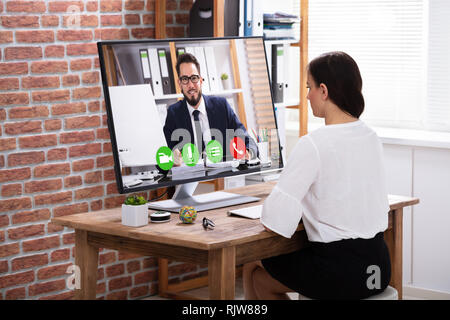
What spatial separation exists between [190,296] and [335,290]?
5.41 ft

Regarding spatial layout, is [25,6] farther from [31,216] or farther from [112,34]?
[31,216]

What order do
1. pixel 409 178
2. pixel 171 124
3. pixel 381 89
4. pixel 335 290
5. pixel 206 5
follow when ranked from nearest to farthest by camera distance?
1. pixel 335 290
2. pixel 171 124
3. pixel 206 5
4. pixel 409 178
5. pixel 381 89

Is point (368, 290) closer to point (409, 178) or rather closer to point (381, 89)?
point (409, 178)

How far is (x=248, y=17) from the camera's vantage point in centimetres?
369

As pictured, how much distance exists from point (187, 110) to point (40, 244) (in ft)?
3.77

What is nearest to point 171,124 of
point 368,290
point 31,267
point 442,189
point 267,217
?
point 267,217

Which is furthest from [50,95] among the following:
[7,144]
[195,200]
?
[195,200]

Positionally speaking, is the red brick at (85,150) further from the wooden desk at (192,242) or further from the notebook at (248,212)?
the notebook at (248,212)

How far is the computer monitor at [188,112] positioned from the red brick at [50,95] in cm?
86

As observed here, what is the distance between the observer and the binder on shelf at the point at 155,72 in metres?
2.62

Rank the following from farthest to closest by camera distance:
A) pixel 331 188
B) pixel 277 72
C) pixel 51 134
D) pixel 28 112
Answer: pixel 277 72 < pixel 51 134 < pixel 28 112 < pixel 331 188

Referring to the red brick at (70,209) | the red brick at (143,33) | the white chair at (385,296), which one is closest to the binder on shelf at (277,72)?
the red brick at (143,33)

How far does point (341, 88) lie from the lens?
2.46m

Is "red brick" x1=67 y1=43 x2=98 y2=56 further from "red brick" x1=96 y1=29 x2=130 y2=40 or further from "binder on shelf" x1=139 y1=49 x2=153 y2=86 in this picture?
"binder on shelf" x1=139 y1=49 x2=153 y2=86
